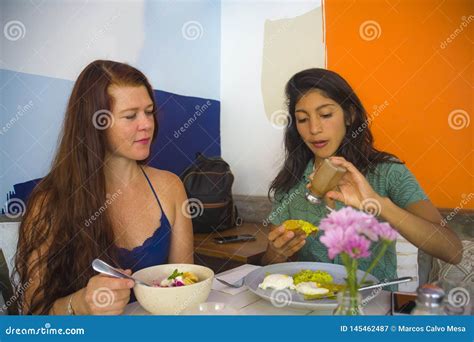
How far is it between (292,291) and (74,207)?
66 cm

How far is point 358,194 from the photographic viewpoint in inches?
40.1

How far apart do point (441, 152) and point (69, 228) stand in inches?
65.9

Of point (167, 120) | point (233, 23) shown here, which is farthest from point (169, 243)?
point (233, 23)

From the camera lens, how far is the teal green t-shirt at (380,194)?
1306mm

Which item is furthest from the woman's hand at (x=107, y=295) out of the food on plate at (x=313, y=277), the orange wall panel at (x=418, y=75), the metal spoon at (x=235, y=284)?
the orange wall panel at (x=418, y=75)

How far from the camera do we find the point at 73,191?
1141 millimetres

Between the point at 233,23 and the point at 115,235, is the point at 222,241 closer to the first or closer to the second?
the point at 115,235

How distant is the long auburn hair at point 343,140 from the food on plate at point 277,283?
71 centimetres

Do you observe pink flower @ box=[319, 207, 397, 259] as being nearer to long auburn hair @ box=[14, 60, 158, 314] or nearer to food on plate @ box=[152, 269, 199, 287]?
food on plate @ box=[152, 269, 199, 287]

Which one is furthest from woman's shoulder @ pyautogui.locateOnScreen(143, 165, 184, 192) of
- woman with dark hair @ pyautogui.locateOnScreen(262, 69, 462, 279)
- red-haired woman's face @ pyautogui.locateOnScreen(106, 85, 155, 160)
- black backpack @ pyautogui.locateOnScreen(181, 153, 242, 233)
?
black backpack @ pyautogui.locateOnScreen(181, 153, 242, 233)

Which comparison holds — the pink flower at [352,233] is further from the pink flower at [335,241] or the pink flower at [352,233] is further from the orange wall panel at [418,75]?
the orange wall panel at [418,75]

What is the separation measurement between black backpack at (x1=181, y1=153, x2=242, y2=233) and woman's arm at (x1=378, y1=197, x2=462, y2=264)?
45.0 inches

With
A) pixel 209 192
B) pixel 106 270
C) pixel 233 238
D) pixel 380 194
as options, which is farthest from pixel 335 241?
pixel 209 192

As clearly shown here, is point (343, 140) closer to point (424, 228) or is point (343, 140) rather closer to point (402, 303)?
point (424, 228)
